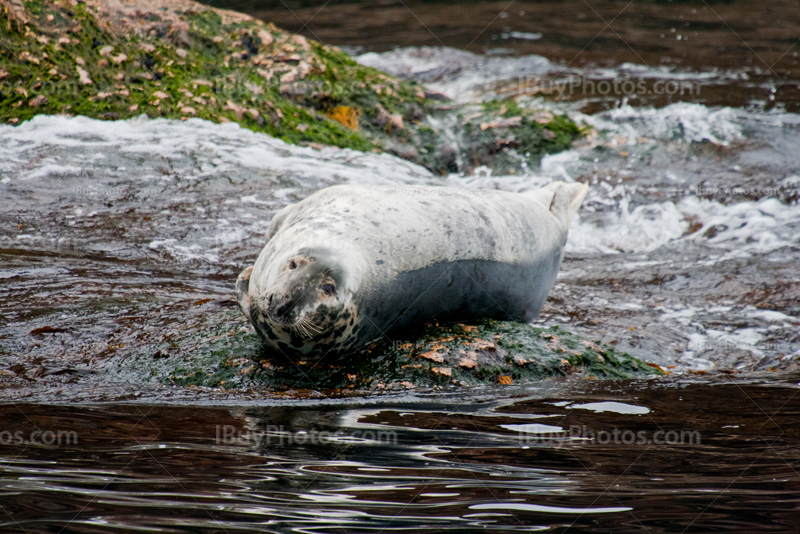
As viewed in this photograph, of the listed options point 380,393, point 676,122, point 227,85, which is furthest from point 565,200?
point 676,122

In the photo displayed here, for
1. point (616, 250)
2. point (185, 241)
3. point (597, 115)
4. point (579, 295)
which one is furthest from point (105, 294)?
point (597, 115)

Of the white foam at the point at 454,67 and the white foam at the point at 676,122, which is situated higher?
the white foam at the point at 454,67

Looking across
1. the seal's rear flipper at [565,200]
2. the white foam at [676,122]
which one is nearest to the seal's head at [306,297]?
the seal's rear flipper at [565,200]

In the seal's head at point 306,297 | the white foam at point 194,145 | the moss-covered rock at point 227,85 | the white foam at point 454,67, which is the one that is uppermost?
the white foam at point 454,67

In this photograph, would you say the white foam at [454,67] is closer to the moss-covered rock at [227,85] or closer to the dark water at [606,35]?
the dark water at [606,35]

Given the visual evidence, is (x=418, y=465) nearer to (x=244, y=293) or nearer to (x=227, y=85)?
(x=244, y=293)

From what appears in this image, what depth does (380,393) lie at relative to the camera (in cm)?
342

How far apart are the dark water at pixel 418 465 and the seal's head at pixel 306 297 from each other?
352mm

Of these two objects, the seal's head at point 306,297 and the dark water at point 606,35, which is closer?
the seal's head at point 306,297

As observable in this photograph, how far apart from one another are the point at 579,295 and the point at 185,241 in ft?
9.25

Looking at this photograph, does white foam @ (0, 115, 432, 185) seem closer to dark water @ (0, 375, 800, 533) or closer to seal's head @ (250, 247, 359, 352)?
seal's head @ (250, 247, 359, 352)

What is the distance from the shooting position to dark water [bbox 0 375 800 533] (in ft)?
6.36

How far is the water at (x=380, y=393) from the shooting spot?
2074mm

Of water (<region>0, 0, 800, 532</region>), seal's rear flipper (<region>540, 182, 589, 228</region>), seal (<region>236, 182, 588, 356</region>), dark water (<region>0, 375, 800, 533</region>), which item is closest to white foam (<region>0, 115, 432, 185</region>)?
water (<region>0, 0, 800, 532</region>)
